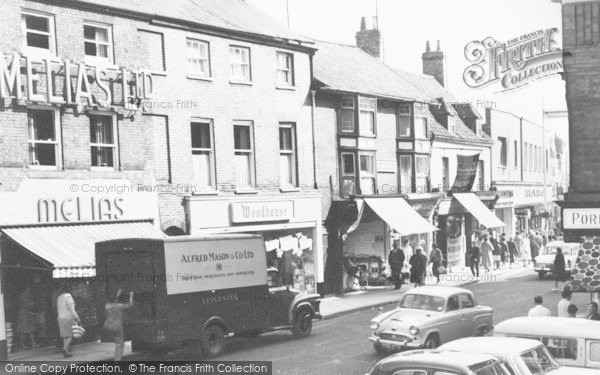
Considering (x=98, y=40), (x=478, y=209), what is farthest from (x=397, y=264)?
(x=98, y=40)

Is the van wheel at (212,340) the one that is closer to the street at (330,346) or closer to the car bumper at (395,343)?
the street at (330,346)

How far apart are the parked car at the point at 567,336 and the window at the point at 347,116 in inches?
708

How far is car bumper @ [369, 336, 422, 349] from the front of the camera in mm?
15156

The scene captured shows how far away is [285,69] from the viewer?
88.1 ft

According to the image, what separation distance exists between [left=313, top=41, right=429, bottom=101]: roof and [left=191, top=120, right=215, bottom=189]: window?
6.30 metres

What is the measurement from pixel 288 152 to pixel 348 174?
12.0 ft

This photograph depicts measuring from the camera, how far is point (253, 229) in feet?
80.2

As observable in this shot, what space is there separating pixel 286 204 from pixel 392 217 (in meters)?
5.40

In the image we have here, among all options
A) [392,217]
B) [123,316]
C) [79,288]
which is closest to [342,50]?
[392,217]

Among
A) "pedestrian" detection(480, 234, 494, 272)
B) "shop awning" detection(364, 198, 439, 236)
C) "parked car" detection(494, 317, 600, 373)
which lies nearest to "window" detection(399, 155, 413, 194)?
"shop awning" detection(364, 198, 439, 236)

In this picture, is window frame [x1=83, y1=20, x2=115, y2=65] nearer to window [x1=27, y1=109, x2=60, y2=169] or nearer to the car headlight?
window [x1=27, y1=109, x2=60, y2=169]

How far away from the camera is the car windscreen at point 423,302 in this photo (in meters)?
16.3

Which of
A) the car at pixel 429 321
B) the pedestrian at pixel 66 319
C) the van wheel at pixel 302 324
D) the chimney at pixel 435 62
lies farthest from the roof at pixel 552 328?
the chimney at pixel 435 62

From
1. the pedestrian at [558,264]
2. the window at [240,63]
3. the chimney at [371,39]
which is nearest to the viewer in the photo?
the window at [240,63]
